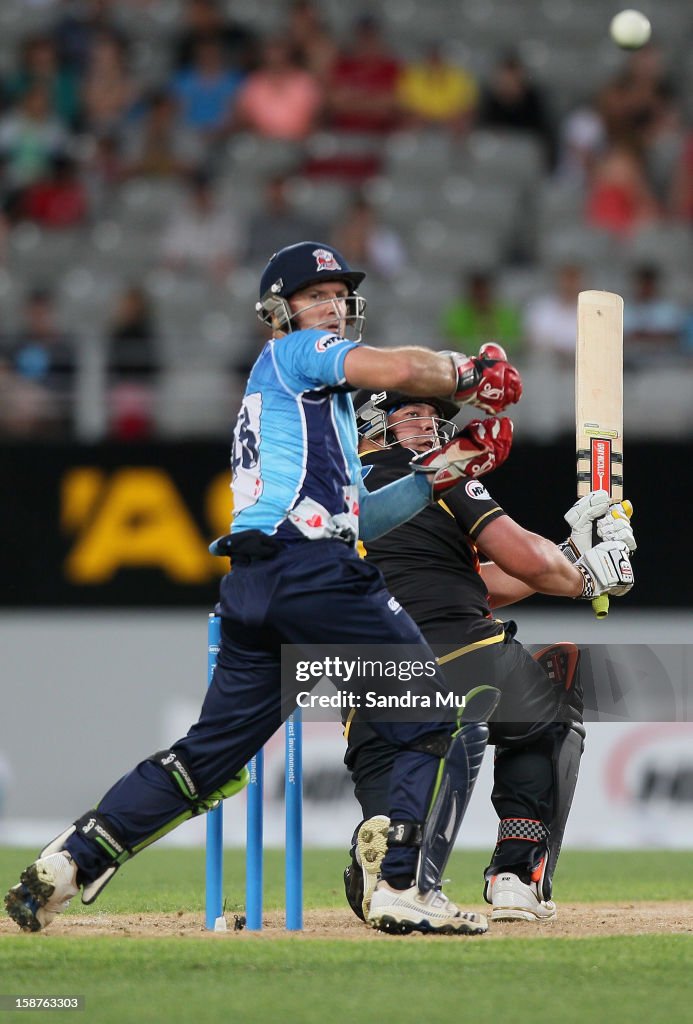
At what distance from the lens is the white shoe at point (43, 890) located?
15.0 ft

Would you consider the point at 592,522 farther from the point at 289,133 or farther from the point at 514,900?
the point at 289,133

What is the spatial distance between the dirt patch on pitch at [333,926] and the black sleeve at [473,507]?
1252 millimetres

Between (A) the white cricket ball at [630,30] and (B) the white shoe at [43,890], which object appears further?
Answer: (A) the white cricket ball at [630,30]

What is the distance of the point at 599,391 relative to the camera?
18.8 feet

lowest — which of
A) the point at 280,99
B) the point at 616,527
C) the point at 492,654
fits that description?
the point at 492,654

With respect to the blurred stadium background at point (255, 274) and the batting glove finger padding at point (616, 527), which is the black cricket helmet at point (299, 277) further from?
the blurred stadium background at point (255, 274)

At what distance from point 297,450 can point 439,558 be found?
96 centimetres

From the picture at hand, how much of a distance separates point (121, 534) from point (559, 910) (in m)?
6.09

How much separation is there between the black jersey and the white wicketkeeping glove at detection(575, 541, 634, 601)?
343 mm

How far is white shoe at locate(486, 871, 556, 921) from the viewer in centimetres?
536

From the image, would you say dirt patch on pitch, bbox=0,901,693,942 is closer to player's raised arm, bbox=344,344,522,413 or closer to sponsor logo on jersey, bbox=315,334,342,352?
player's raised arm, bbox=344,344,522,413

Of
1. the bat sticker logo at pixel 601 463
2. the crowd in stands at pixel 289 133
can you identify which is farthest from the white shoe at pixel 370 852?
the crowd in stands at pixel 289 133

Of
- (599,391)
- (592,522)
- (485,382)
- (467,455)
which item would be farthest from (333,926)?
(599,391)

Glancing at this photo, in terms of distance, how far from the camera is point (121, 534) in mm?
11336
